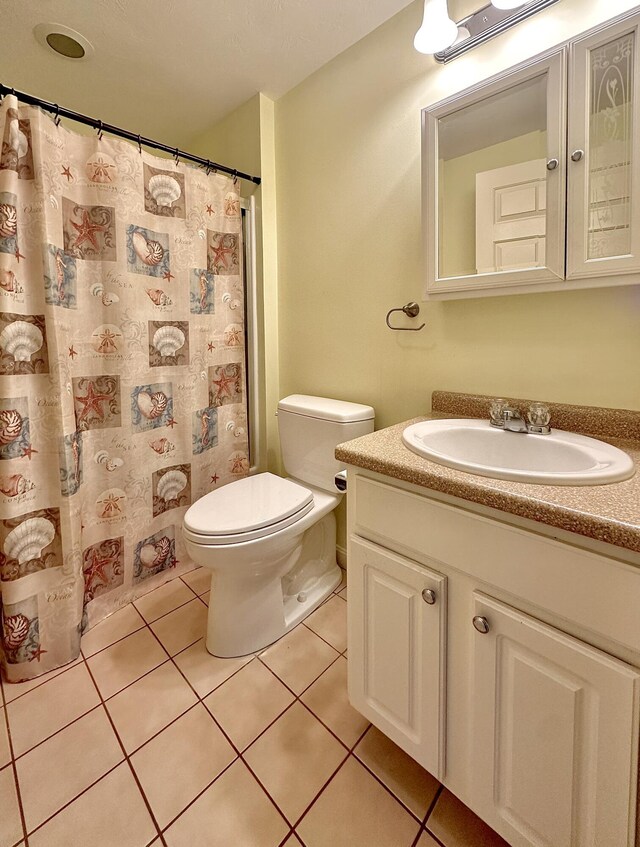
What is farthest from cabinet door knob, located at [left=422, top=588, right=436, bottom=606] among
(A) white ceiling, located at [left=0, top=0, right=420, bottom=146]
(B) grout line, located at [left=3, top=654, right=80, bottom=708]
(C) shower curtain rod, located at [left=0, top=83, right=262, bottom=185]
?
(A) white ceiling, located at [left=0, top=0, right=420, bottom=146]

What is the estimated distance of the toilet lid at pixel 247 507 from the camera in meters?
1.23

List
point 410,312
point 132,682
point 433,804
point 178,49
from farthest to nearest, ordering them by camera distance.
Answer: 1. point 178,49
2. point 410,312
3. point 132,682
4. point 433,804

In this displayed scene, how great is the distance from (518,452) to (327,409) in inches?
28.1

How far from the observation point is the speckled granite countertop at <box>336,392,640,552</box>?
565mm

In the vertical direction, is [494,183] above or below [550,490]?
above

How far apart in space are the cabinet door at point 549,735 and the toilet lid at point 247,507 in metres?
0.71

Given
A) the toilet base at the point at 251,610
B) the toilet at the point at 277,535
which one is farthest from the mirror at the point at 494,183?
the toilet base at the point at 251,610

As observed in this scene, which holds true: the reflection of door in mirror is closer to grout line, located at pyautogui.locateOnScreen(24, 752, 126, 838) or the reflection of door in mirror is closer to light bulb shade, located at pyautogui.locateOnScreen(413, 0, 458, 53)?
light bulb shade, located at pyautogui.locateOnScreen(413, 0, 458, 53)

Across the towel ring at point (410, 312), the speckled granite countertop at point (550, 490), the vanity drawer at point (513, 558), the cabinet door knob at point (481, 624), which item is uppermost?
A: the towel ring at point (410, 312)

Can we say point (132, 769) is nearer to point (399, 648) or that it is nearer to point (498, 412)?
point (399, 648)

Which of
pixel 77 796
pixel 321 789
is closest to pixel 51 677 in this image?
pixel 77 796

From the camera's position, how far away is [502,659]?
71cm

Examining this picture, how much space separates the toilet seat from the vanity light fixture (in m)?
1.45

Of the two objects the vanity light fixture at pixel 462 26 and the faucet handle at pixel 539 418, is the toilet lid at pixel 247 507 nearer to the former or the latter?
the faucet handle at pixel 539 418
